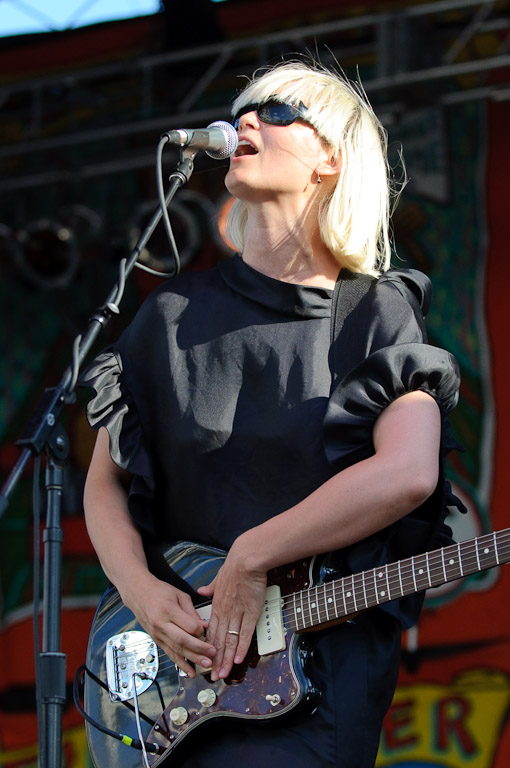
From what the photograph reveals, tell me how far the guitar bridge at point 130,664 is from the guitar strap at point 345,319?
2.49ft

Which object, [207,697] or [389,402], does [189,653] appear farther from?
[389,402]

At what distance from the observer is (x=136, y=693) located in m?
2.37

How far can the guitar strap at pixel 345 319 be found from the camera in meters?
2.40

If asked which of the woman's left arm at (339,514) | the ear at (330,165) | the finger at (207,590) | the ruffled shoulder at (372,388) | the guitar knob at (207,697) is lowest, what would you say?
the guitar knob at (207,697)

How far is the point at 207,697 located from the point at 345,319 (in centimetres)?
92

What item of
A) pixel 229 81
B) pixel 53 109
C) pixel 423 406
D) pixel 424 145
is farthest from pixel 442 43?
pixel 423 406

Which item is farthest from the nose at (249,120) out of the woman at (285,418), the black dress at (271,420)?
the black dress at (271,420)

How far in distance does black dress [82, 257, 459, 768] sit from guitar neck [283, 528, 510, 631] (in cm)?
9

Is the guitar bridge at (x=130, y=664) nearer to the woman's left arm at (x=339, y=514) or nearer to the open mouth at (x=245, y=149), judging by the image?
the woman's left arm at (x=339, y=514)

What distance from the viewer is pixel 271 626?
2.25m

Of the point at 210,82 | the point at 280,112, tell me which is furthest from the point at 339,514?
the point at 210,82

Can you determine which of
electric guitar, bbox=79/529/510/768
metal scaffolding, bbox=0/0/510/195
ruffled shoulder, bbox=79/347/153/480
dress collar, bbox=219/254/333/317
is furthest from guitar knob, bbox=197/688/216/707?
metal scaffolding, bbox=0/0/510/195

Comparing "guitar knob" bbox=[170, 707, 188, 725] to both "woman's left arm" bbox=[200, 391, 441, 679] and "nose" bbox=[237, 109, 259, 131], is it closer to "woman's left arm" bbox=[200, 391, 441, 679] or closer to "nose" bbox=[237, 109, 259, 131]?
"woman's left arm" bbox=[200, 391, 441, 679]

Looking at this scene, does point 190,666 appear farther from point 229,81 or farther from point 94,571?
point 229,81
